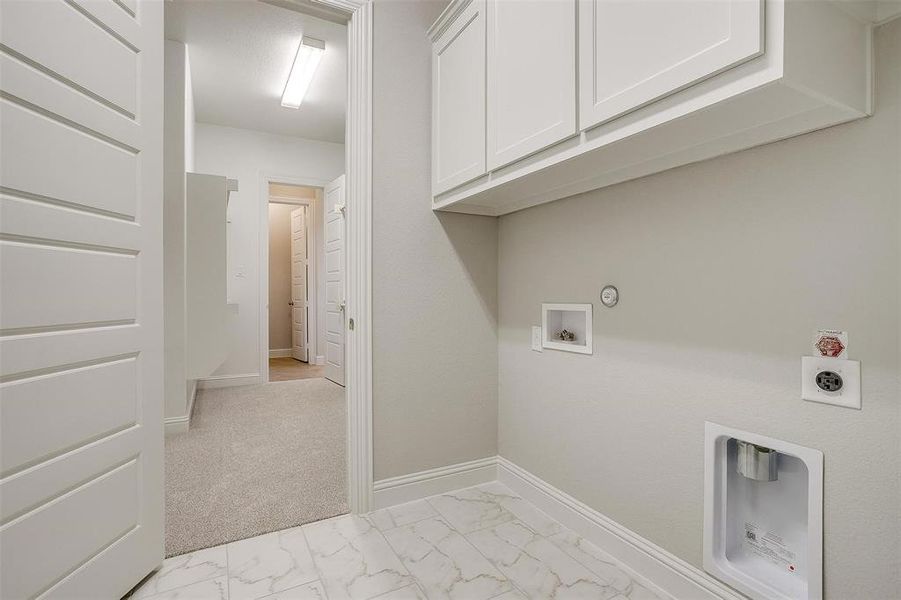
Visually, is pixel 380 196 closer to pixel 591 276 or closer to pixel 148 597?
pixel 591 276

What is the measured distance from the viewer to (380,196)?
2.06m

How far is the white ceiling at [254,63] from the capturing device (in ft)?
9.45

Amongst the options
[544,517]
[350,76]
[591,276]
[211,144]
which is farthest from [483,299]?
[211,144]

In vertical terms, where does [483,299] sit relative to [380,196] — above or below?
below

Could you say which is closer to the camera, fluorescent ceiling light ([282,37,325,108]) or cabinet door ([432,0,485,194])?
cabinet door ([432,0,485,194])

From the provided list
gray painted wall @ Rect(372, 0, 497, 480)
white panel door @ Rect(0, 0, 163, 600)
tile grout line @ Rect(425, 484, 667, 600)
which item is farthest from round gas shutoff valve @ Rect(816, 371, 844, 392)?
white panel door @ Rect(0, 0, 163, 600)

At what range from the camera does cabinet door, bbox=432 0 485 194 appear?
1791 mm

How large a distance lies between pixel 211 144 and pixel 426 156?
3.55 meters

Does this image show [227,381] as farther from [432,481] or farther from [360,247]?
[360,247]

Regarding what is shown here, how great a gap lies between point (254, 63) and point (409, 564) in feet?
11.9

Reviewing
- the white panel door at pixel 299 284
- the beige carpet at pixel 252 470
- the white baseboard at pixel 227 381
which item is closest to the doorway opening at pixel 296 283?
the white panel door at pixel 299 284

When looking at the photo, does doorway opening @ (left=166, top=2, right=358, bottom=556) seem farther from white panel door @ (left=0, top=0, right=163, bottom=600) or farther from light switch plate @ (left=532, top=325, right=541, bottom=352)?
light switch plate @ (left=532, top=325, right=541, bottom=352)

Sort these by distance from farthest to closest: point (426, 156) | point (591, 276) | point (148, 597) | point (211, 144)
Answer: point (211, 144) < point (426, 156) < point (591, 276) < point (148, 597)

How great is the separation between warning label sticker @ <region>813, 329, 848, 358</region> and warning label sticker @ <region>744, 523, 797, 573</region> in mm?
548
